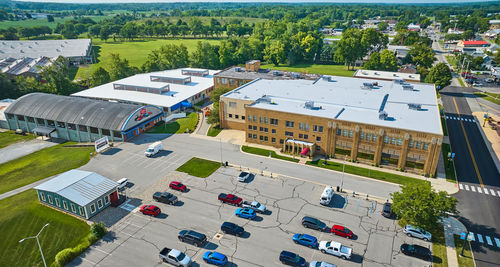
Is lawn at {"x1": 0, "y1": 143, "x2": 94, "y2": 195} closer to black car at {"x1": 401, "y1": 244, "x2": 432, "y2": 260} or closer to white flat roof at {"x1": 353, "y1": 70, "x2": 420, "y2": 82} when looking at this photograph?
black car at {"x1": 401, "y1": 244, "x2": 432, "y2": 260}

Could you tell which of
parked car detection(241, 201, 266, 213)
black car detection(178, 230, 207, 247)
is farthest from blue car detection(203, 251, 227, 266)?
parked car detection(241, 201, 266, 213)

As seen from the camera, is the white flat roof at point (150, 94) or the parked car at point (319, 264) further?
the white flat roof at point (150, 94)

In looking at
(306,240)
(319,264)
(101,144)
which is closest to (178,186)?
(306,240)

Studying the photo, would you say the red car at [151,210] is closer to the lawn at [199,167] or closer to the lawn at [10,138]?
the lawn at [199,167]

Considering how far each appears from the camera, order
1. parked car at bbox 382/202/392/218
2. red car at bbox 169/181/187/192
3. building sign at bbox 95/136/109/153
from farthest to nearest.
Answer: building sign at bbox 95/136/109/153 → red car at bbox 169/181/187/192 → parked car at bbox 382/202/392/218

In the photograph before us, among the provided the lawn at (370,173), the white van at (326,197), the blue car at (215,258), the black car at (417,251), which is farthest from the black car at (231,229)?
the lawn at (370,173)

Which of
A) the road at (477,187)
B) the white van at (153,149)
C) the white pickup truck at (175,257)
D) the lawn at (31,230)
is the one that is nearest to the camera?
the white pickup truck at (175,257)

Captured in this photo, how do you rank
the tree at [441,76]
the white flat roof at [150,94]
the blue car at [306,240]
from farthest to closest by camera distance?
1. the tree at [441,76]
2. the white flat roof at [150,94]
3. the blue car at [306,240]
